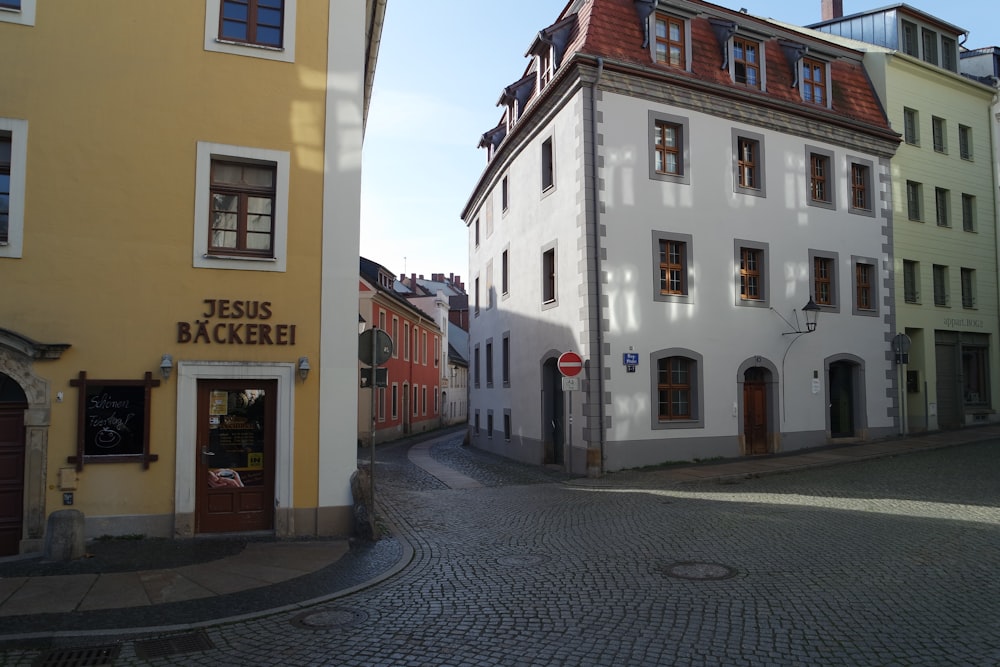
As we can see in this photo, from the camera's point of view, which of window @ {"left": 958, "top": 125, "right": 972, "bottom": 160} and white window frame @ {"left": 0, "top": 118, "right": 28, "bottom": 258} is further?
window @ {"left": 958, "top": 125, "right": 972, "bottom": 160}

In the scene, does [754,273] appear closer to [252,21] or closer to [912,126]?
[912,126]

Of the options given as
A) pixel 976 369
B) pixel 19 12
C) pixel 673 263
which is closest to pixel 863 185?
pixel 673 263

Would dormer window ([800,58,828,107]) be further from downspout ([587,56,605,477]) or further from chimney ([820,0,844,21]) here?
chimney ([820,0,844,21])

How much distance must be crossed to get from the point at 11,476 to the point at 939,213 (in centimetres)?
2876

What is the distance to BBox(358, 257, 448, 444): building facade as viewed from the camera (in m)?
33.1

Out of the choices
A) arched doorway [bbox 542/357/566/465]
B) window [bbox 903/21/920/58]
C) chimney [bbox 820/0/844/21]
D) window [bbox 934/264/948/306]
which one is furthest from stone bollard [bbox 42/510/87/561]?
chimney [bbox 820/0/844/21]

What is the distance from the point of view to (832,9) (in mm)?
31297

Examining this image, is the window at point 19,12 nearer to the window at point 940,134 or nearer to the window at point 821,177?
the window at point 821,177

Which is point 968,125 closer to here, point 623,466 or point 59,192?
point 623,466

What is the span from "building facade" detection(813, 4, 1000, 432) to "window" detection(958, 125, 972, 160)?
5 cm

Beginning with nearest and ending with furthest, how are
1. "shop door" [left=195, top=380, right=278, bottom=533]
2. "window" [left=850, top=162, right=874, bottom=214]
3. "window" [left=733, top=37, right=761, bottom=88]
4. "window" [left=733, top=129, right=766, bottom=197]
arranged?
"shop door" [left=195, top=380, right=278, bottom=533] < "window" [left=733, top=129, right=766, bottom=197] < "window" [left=733, top=37, right=761, bottom=88] < "window" [left=850, top=162, right=874, bottom=214]

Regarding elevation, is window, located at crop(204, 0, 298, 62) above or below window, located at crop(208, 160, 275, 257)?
above

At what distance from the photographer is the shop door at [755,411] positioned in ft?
67.4

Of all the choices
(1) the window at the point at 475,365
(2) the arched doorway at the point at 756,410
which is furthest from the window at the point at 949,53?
(1) the window at the point at 475,365
